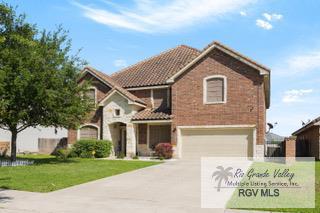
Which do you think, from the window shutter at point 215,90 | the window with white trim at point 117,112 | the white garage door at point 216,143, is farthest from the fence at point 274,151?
the window with white trim at point 117,112

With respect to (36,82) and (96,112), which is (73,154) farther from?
(36,82)

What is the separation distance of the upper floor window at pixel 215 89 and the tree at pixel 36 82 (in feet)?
27.4

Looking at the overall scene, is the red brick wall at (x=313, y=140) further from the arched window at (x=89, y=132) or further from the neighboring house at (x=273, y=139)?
the arched window at (x=89, y=132)

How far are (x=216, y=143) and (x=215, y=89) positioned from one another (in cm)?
365

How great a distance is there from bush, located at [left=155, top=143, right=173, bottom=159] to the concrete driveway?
419 inches

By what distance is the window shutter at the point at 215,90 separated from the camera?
2689cm

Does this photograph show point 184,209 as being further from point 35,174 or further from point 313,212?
point 35,174

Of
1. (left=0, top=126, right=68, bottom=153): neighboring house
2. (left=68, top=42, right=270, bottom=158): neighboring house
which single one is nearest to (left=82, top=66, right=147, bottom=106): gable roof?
(left=68, top=42, right=270, bottom=158): neighboring house

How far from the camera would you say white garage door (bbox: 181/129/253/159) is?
85.1 ft

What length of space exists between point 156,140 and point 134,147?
174 centimetres

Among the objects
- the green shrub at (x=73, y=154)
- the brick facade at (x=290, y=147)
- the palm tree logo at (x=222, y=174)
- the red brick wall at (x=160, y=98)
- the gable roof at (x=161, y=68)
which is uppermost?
the gable roof at (x=161, y=68)

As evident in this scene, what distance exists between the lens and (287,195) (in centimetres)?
1180

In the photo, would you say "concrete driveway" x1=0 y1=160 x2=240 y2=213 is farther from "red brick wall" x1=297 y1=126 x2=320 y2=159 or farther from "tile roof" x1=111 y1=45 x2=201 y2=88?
"tile roof" x1=111 y1=45 x2=201 y2=88

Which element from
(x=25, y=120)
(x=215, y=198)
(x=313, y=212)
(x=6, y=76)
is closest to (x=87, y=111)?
(x=25, y=120)
